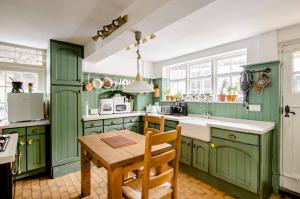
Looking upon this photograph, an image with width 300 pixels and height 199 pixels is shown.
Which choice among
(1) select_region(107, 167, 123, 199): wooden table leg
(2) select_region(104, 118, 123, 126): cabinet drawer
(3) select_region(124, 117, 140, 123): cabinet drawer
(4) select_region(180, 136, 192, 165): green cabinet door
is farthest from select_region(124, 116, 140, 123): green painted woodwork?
(1) select_region(107, 167, 123, 199): wooden table leg

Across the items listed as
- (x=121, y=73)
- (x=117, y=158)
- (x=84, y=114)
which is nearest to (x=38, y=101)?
(x=84, y=114)

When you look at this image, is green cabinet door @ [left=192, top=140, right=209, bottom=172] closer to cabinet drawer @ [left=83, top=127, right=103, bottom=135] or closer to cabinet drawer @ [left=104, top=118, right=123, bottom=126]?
cabinet drawer @ [left=104, top=118, right=123, bottom=126]

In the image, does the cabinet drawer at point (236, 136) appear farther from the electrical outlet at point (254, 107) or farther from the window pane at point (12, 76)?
the window pane at point (12, 76)

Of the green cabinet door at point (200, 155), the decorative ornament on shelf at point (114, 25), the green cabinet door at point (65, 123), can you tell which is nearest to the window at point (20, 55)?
the green cabinet door at point (65, 123)

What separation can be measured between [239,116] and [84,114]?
285 cm

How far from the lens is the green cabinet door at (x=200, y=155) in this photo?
2408mm

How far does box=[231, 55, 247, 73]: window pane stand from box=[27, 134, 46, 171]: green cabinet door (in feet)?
11.4

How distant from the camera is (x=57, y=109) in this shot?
2623 millimetres

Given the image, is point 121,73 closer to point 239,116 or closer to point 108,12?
point 108,12

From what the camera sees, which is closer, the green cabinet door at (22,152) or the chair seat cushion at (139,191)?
the chair seat cushion at (139,191)

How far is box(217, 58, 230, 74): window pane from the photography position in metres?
2.92

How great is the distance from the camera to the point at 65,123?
270 cm

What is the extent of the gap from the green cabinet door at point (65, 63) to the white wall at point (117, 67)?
0.46 meters

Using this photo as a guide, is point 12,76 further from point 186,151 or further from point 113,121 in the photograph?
point 186,151
